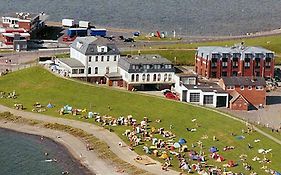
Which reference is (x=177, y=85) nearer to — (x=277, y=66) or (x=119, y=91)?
(x=119, y=91)

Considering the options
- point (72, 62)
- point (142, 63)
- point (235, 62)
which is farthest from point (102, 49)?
point (235, 62)

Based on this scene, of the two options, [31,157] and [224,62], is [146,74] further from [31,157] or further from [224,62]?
[31,157]

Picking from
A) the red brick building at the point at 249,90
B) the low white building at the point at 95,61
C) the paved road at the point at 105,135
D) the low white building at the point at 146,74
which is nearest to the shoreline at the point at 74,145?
the paved road at the point at 105,135

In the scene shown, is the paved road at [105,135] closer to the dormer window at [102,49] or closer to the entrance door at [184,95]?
the entrance door at [184,95]

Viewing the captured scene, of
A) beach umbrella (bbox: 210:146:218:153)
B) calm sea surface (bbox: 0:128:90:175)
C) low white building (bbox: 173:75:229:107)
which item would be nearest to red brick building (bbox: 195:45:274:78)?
low white building (bbox: 173:75:229:107)

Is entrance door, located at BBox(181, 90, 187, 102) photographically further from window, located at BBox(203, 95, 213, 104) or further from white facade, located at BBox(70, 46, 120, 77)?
white facade, located at BBox(70, 46, 120, 77)

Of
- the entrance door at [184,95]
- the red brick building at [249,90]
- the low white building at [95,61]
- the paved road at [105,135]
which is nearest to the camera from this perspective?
the paved road at [105,135]
